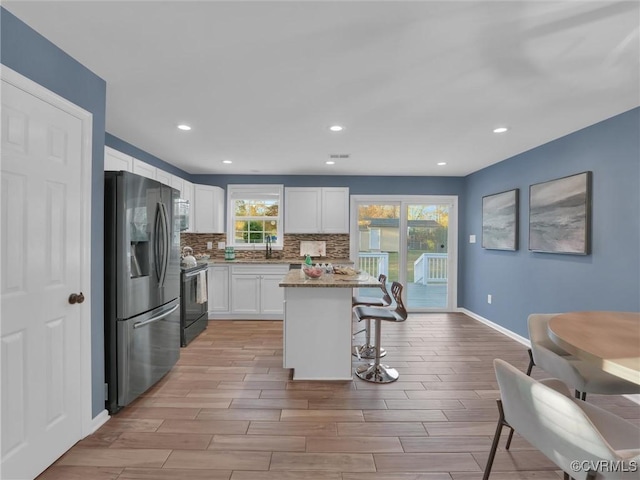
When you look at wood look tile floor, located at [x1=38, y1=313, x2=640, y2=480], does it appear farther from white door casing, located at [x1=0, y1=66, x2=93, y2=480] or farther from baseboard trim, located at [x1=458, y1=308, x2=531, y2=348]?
baseboard trim, located at [x1=458, y1=308, x2=531, y2=348]

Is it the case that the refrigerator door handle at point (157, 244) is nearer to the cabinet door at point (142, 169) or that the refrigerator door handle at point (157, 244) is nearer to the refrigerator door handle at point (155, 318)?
the refrigerator door handle at point (155, 318)

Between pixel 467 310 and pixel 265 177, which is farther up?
pixel 265 177

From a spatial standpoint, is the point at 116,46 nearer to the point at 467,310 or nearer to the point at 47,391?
the point at 47,391

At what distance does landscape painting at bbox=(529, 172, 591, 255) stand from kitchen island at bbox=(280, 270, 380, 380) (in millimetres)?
2118

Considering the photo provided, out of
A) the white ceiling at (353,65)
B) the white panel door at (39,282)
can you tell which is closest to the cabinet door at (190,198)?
the white ceiling at (353,65)

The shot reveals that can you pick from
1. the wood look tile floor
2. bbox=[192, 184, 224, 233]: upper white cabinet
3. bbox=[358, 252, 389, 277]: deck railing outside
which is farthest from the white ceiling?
bbox=[358, 252, 389, 277]: deck railing outside

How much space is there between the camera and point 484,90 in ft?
7.72

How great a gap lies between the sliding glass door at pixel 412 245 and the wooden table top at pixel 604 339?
392cm

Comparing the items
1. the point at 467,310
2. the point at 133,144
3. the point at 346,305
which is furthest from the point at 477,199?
the point at 133,144

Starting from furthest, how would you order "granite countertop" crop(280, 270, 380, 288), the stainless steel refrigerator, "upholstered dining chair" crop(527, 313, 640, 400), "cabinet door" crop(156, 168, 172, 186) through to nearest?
"cabinet door" crop(156, 168, 172, 186) < "granite countertop" crop(280, 270, 380, 288) < the stainless steel refrigerator < "upholstered dining chair" crop(527, 313, 640, 400)

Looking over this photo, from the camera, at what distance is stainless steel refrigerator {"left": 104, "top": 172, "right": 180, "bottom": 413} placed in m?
2.30

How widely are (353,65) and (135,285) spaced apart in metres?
2.23

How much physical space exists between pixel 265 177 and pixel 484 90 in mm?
3883

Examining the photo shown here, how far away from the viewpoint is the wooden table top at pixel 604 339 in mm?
1042
